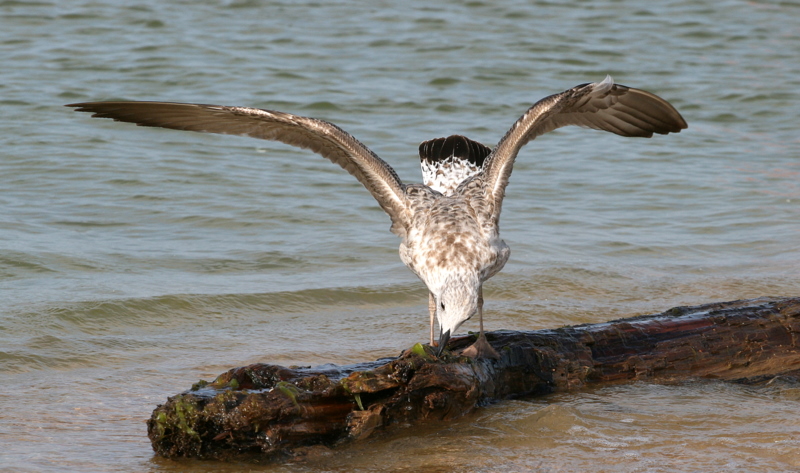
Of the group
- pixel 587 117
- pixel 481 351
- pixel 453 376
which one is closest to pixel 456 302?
pixel 481 351

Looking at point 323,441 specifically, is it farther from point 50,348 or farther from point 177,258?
point 177,258

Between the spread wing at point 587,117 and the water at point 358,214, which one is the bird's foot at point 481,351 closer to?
the water at point 358,214

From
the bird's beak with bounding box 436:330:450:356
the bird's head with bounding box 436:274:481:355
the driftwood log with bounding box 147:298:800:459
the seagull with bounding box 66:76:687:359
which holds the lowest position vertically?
the driftwood log with bounding box 147:298:800:459

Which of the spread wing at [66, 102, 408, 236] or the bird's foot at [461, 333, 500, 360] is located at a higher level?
the spread wing at [66, 102, 408, 236]

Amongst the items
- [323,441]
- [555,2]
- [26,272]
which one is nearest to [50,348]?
[26,272]

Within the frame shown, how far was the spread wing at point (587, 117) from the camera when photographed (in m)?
5.29

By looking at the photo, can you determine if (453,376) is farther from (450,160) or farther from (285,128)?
(450,160)

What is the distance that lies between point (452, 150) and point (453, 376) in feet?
7.86

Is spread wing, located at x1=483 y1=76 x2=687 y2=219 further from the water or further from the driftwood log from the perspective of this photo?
the water

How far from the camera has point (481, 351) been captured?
177 inches

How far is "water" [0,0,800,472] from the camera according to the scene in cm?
441

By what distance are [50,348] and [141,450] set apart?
1.90 meters

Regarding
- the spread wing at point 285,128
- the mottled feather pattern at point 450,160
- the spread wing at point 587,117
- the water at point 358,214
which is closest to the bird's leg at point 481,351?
the water at point 358,214

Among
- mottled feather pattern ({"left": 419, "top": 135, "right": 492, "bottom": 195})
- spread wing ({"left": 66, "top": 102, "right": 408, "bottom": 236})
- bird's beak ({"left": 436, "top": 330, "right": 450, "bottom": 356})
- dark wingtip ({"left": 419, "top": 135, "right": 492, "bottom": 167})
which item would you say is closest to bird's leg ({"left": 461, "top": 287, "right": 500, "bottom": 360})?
bird's beak ({"left": 436, "top": 330, "right": 450, "bottom": 356})
